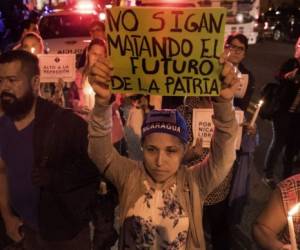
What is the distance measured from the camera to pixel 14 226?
3447 millimetres

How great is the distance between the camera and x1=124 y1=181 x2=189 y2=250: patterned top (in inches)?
108

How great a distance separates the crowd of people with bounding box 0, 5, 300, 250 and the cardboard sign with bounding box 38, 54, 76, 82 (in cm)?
179

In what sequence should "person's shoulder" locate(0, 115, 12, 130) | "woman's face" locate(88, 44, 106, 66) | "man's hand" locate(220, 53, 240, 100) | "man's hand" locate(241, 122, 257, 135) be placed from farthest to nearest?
"woman's face" locate(88, 44, 106, 66) → "man's hand" locate(241, 122, 257, 135) → "person's shoulder" locate(0, 115, 12, 130) → "man's hand" locate(220, 53, 240, 100)

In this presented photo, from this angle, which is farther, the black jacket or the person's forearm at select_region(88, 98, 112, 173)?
the black jacket

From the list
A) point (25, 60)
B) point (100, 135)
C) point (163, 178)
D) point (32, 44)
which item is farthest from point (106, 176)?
point (32, 44)

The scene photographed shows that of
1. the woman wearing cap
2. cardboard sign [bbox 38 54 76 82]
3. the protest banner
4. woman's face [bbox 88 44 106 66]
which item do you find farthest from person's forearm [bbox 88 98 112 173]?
cardboard sign [bbox 38 54 76 82]

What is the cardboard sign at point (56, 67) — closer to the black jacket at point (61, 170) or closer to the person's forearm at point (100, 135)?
the black jacket at point (61, 170)

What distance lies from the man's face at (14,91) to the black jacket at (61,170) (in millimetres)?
97

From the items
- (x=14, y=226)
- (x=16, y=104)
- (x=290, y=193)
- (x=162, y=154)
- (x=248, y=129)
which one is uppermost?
(x=16, y=104)

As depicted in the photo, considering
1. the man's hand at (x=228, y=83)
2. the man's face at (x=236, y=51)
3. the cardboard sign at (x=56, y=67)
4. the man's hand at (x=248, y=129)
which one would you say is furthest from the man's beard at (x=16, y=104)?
the cardboard sign at (x=56, y=67)

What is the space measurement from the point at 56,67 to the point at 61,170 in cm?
298

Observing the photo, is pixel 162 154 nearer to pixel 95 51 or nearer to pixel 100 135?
pixel 100 135

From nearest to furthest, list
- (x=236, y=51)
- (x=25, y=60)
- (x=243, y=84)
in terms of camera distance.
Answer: (x=25, y=60)
(x=243, y=84)
(x=236, y=51)

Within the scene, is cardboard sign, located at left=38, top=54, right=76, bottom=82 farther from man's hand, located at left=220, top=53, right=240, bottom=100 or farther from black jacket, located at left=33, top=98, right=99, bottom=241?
man's hand, located at left=220, top=53, right=240, bottom=100
